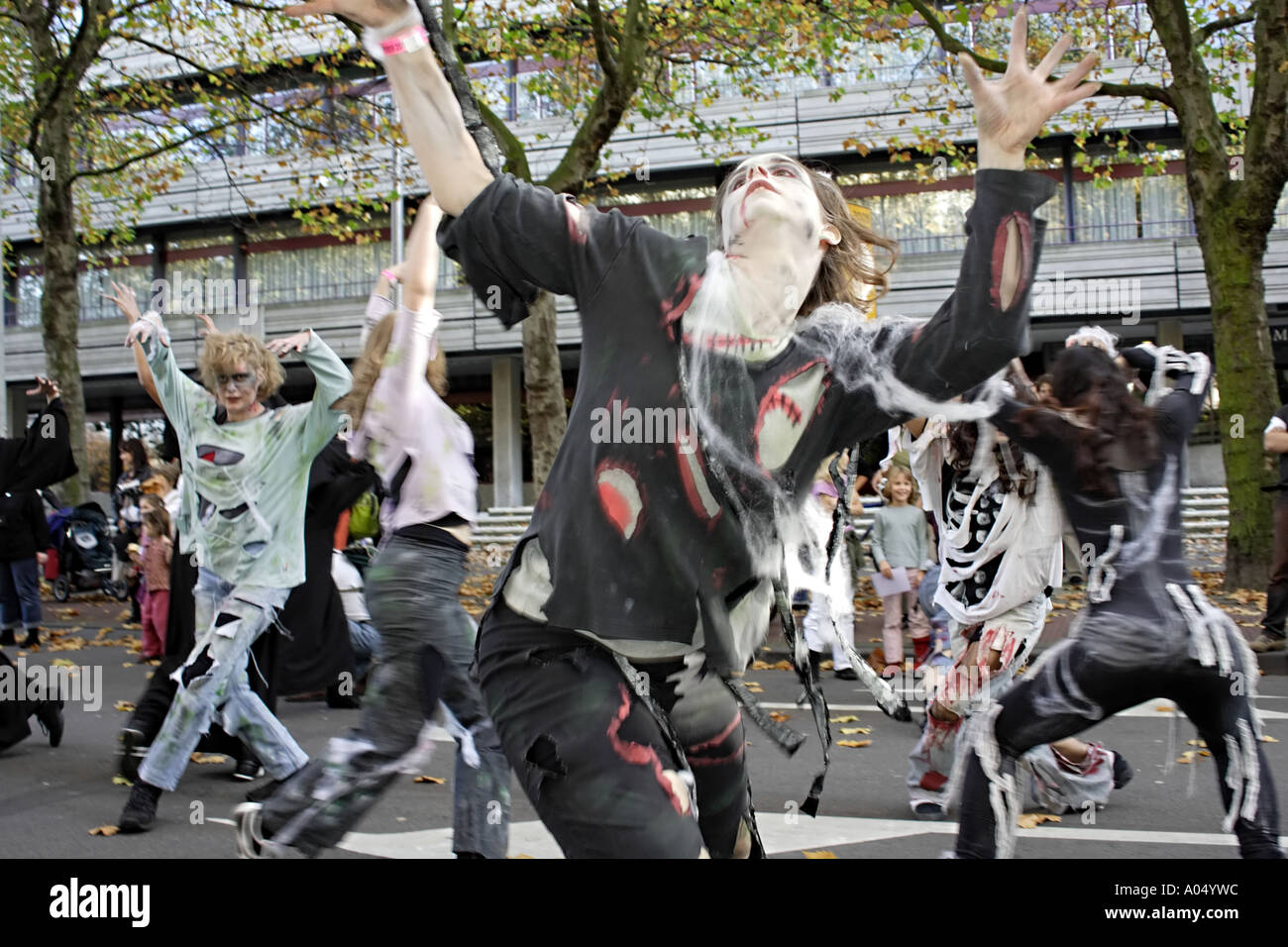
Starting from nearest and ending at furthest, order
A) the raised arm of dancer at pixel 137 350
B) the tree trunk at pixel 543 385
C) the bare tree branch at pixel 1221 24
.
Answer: the raised arm of dancer at pixel 137 350 → the bare tree branch at pixel 1221 24 → the tree trunk at pixel 543 385

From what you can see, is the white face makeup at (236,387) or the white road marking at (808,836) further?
the white face makeup at (236,387)

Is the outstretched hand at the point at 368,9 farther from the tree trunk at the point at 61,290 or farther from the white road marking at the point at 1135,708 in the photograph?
the tree trunk at the point at 61,290

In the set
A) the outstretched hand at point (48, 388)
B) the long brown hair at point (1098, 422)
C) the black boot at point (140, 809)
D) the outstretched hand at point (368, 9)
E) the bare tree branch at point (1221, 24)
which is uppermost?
the bare tree branch at point (1221, 24)

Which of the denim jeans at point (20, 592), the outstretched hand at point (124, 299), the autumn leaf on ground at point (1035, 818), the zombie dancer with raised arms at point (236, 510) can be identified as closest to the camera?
the autumn leaf on ground at point (1035, 818)

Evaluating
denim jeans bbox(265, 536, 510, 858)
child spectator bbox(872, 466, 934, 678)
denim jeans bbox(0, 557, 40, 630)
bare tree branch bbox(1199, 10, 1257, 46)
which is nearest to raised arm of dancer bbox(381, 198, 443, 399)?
denim jeans bbox(265, 536, 510, 858)

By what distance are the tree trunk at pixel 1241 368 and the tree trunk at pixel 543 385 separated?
22.6ft

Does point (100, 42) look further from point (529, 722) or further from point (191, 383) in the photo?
point (529, 722)

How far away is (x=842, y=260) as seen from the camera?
87.8 inches

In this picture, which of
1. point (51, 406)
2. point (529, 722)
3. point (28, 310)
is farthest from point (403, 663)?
point (28, 310)

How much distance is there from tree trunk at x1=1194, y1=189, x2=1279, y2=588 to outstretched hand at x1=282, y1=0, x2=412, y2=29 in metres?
11.2

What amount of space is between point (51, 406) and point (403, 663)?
387cm

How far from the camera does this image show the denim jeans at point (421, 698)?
11.6 ft

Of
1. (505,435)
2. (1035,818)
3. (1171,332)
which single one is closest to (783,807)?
(1035,818)

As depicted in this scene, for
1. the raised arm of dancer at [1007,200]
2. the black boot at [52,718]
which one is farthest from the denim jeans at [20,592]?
the raised arm of dancer at [1007,200]
